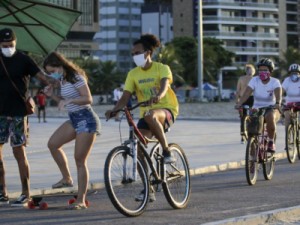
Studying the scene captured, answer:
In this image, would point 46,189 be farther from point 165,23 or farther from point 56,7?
point 165,23

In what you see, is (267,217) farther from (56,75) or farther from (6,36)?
(6,36)

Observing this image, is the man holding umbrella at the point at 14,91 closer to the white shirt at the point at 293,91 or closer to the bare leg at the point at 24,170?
the bare leg at the point at 24,170

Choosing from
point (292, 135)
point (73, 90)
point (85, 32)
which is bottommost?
point (292, 135)

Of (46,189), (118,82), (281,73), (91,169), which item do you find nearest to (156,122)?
(46,189)

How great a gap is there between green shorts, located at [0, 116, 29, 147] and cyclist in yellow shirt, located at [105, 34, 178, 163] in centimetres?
129

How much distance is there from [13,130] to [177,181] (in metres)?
1.97

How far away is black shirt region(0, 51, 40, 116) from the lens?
996 cm

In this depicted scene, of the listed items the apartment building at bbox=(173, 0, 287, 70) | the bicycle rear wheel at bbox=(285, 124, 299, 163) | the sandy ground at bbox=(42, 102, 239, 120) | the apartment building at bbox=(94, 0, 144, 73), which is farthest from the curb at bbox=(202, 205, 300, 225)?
the apartment building at bbox=(94, 0, 144, 73)

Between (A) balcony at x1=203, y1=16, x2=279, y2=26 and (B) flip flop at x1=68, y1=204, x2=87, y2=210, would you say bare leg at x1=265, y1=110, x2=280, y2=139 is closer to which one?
(B) flip flop at x1=68, y1=204, x2=87, y2=210

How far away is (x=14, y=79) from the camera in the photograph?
32.8ft

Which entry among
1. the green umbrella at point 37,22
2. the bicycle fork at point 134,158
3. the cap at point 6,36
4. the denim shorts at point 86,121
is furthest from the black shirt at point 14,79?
the green umbrella at point 37,22

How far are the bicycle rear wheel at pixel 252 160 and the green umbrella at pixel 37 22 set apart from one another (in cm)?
475

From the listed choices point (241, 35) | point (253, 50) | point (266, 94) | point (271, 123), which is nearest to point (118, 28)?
point (241, 35)

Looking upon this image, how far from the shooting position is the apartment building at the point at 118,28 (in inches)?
6407
